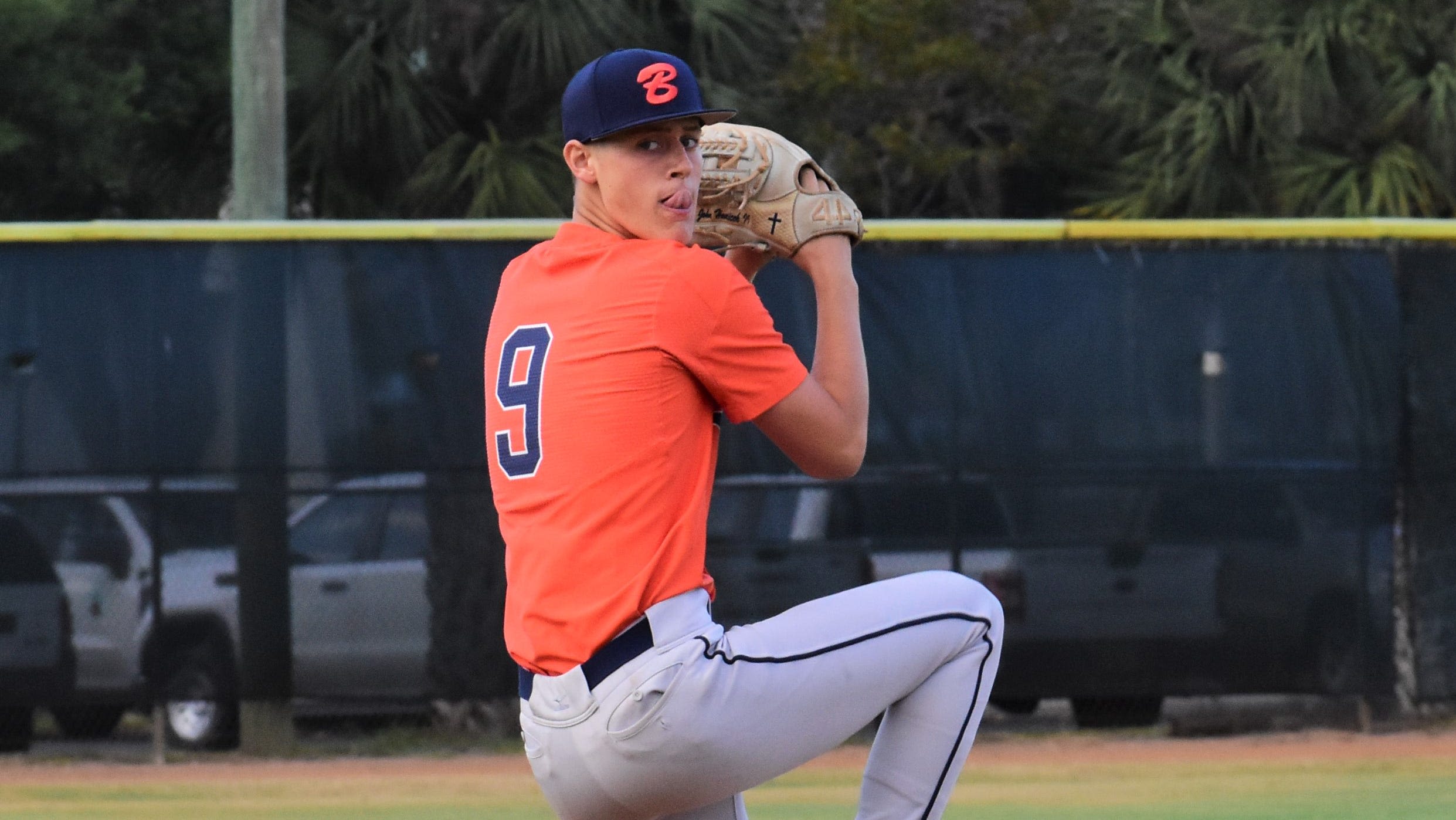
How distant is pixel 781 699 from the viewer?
110 inches

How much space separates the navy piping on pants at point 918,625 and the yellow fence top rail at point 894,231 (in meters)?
4.86

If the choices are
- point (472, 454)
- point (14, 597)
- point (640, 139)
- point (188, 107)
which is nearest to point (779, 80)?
point (188, 107)

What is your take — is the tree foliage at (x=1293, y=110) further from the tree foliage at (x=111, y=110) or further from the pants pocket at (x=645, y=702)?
the pants pocket at (x=645, y=702)

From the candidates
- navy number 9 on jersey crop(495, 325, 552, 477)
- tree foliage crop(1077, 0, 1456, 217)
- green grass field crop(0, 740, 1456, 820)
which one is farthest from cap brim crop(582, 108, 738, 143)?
tree foliage crop(1077, 0, 1456, 217)

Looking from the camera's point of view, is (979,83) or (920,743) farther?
(979,83)

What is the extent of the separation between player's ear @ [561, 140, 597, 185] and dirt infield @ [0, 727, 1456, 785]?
14.8 ft

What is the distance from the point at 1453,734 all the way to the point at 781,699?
594 centimetres

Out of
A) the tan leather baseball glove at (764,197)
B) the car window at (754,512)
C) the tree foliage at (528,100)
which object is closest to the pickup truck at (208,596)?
the car window at (754,512)

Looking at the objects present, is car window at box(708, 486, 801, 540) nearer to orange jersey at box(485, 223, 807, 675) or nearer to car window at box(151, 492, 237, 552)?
car window at box(151, 492, 237, 552)

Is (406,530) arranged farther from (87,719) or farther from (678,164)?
(678,164)

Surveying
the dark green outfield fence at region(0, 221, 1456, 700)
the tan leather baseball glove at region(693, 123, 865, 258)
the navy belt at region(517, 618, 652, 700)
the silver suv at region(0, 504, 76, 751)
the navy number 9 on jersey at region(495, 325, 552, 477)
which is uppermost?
the tan leather baseball glove at region(693, 123, 865, 258)

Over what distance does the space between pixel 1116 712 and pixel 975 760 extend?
832mm

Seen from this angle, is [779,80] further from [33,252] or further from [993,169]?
[33,252]

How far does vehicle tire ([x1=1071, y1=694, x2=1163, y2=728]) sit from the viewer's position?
7891mm
